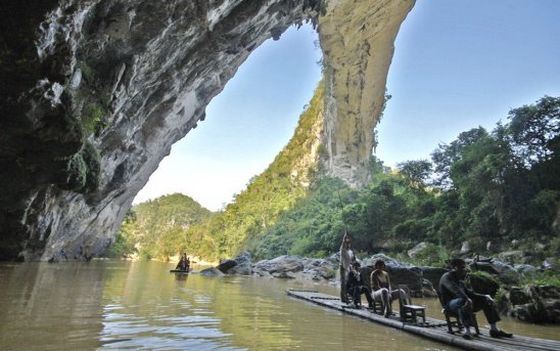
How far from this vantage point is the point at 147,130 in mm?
24234

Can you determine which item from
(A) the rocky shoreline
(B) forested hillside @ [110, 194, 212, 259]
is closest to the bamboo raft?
(A) the rocky shoreline

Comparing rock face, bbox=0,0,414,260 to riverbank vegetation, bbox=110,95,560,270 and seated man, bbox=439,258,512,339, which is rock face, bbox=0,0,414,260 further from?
riverbank vegetation, bbox=110,95,560,270

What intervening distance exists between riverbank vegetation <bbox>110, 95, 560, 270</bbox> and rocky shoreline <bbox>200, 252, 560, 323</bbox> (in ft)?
19.0

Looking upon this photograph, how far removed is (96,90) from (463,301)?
13934mm

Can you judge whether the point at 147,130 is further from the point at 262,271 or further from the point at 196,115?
the point at 262,271

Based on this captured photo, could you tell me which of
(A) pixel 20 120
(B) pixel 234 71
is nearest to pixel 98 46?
(A) pixel 20 120

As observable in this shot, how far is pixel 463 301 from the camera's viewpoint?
6.12 m

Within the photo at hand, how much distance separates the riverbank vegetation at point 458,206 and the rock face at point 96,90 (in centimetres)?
1409

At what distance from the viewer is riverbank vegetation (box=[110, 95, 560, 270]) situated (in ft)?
77.8

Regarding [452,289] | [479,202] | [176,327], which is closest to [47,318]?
[176,327]

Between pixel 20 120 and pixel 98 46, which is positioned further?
pixel 98 46

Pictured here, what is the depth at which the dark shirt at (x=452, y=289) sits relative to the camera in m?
6.25

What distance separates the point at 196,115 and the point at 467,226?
19.4 meters

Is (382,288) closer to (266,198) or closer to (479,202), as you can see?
(479,202)
